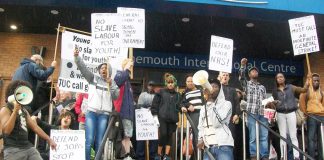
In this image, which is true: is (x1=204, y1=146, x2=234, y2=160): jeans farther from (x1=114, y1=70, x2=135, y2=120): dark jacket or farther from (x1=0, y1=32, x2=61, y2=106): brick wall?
(x1=0, y1=32, x2=61, y2=106): brick wall

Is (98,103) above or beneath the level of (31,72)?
beneath

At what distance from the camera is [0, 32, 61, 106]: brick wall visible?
1424 cm

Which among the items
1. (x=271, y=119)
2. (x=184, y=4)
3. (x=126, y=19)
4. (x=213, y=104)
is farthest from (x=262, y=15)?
(x=213, y=104)

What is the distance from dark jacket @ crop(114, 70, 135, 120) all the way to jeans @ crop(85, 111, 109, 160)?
31 centimetres

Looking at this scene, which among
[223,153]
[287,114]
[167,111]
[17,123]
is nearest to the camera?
[17,123]

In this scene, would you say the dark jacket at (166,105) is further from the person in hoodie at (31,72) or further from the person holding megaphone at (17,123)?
the person holding megaphone at (17,123)

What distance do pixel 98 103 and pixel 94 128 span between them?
1.40ft

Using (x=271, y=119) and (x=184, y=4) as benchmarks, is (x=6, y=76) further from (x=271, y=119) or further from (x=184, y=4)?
(x=271, y=119)

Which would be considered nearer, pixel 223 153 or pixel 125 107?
pixel 223 153

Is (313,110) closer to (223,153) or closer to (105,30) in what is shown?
(223,153)

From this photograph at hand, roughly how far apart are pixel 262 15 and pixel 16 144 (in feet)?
25.5

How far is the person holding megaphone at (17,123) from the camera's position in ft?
17.9

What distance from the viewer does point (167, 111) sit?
9203 mm

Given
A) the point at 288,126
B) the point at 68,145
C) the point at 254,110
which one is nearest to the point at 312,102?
the point at 288,126
